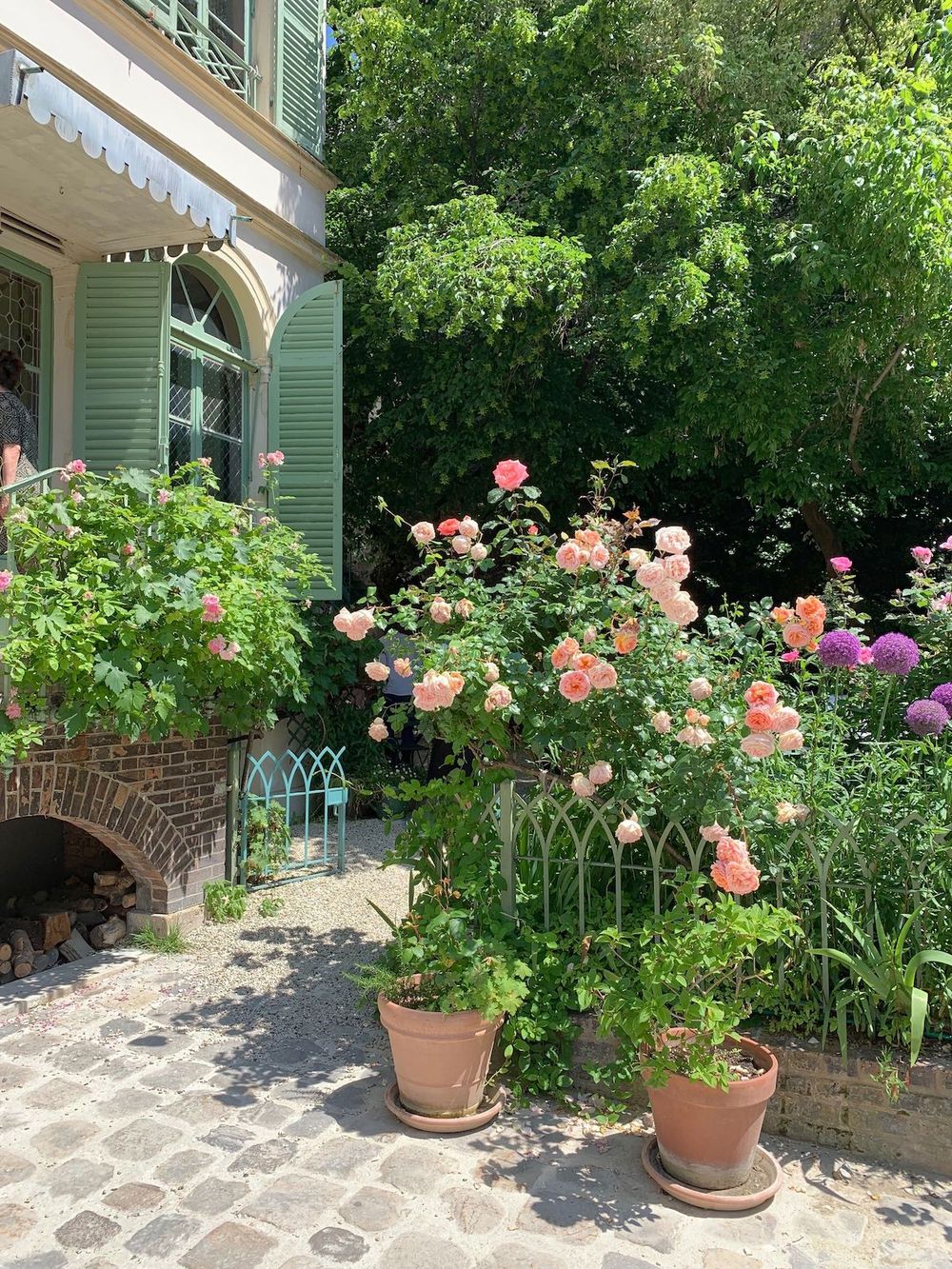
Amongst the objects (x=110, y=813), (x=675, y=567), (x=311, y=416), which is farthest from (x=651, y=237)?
(x=110, y=813)

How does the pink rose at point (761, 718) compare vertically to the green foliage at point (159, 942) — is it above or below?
above

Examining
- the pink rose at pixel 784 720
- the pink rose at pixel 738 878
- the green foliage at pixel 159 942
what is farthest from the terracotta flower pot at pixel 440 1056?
the green foliage at pixel 159 942

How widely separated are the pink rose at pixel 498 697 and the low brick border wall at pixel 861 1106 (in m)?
1.51

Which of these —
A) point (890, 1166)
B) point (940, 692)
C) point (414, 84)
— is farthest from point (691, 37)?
Result: point (890, 1166)

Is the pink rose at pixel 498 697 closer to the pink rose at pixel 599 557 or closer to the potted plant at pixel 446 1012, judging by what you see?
the pink rose at pixel 599 557

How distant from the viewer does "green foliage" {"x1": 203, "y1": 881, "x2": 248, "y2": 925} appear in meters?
5.37

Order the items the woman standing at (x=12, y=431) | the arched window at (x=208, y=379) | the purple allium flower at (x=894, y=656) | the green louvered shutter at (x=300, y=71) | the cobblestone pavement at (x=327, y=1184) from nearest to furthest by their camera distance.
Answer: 1. the cobblestone pavement at (x=327, y=1184)
2. the purple allium flower at (x=894, y=656)
3. the woman standing at (x=12, y=431)
4. the arched window at (x=208, y=379)
5. the green louvered shutter at (x=300, y=71)

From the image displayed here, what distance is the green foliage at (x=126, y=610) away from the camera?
4.18 m

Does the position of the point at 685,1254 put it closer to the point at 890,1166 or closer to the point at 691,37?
the point at 890,1166

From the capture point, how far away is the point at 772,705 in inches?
117

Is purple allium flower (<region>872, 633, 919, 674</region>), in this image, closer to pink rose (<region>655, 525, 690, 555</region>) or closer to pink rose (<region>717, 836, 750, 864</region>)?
pink rose (<region>655, 525, 690, 555</region>)

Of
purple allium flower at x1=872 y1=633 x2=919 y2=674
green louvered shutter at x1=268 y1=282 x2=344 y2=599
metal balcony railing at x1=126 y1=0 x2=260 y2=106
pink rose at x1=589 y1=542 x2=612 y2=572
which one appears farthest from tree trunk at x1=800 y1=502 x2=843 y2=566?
pink rose at x1=589 y1=542 x2=612 y2=572

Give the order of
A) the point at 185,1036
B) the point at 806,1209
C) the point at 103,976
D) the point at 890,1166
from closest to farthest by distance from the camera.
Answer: the point at 806,1209
the point at 890,1166
the point at 185,1036
the point at 103,976

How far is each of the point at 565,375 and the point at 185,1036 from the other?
631 centimetres
